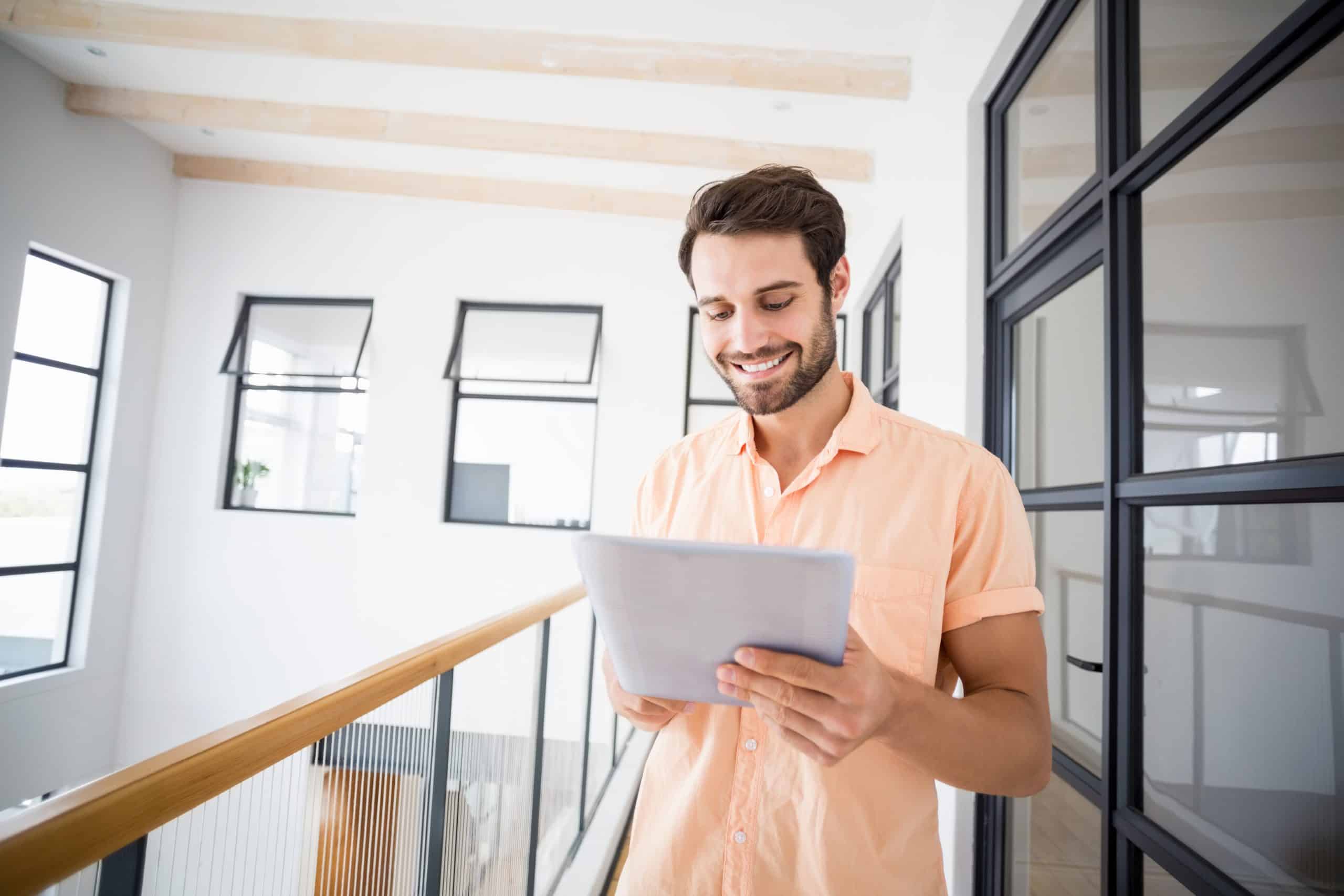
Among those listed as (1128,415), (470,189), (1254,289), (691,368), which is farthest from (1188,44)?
(470,189)

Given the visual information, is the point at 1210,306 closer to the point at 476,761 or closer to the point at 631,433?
the point at 476,761

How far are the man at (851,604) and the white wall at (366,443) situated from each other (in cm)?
394

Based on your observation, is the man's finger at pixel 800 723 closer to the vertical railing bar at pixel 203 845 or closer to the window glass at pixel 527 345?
the vertical railing bar at pixel 203 845

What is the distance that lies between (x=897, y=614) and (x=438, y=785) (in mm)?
794

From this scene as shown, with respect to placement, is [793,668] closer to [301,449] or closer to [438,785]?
[438,785]

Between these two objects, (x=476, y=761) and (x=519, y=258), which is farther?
(x=519, y=258)

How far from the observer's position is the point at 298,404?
547cm

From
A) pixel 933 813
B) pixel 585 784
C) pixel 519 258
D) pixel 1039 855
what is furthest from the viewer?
pixel 519 258

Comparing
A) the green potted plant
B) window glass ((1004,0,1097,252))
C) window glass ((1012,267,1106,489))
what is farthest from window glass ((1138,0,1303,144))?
the green potted plant

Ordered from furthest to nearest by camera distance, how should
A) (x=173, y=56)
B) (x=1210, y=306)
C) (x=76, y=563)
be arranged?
(x=76, y=563) → (x=173, y=56) → (x=1210, y=306)

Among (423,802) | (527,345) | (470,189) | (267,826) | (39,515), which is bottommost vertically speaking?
(423,802)

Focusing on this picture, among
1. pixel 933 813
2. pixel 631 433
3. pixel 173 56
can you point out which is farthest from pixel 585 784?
pixel 173 56

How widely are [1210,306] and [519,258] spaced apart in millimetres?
4767

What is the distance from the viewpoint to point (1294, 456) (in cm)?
94
